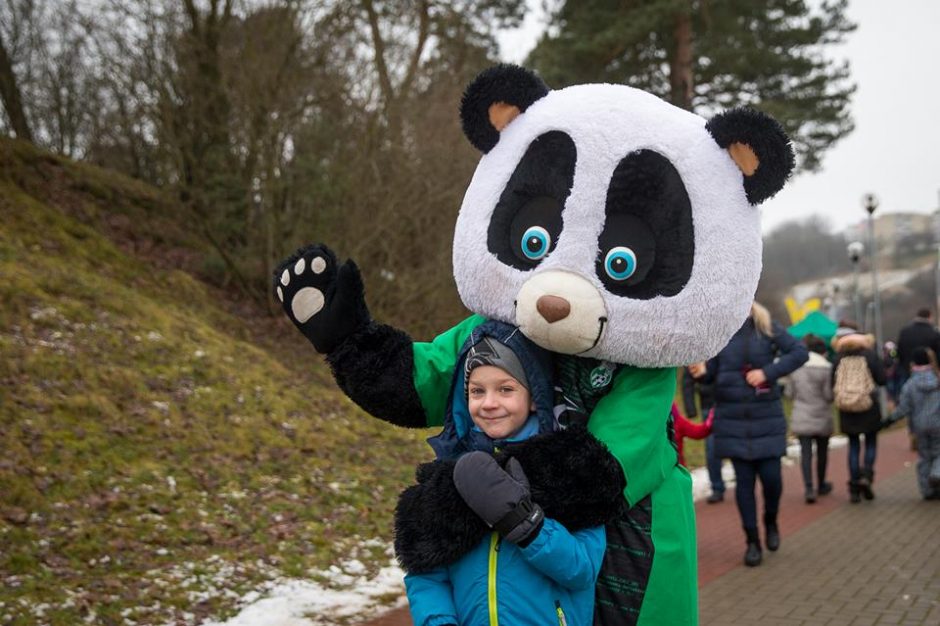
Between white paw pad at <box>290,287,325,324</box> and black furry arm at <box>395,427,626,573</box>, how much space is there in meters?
0.64

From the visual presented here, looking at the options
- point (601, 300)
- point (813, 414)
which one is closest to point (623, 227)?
point (601, 300)

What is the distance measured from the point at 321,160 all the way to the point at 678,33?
862 cm

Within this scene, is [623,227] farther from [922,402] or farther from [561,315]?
[922,402]

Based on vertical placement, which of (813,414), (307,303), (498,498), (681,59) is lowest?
(813,414)

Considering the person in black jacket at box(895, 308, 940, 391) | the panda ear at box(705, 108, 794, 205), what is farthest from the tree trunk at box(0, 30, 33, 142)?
the panda ear at box(705, 108, 794, 205)

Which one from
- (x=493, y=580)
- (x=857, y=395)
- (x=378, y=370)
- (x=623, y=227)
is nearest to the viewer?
(x=493, y=580)

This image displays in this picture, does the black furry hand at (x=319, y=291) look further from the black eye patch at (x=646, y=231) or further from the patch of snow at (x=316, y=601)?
the patch of snow at (x=316, y=601)

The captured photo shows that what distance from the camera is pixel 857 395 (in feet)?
31.6

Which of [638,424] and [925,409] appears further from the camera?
[925,409]

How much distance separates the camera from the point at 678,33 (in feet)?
62.0

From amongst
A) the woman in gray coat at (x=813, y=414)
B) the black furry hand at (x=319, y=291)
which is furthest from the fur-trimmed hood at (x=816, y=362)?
the black furry hand at (x=319, y=291)

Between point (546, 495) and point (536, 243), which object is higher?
point (536, 243)

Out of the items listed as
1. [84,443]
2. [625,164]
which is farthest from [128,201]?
[625,164]

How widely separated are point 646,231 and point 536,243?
0.34 m
